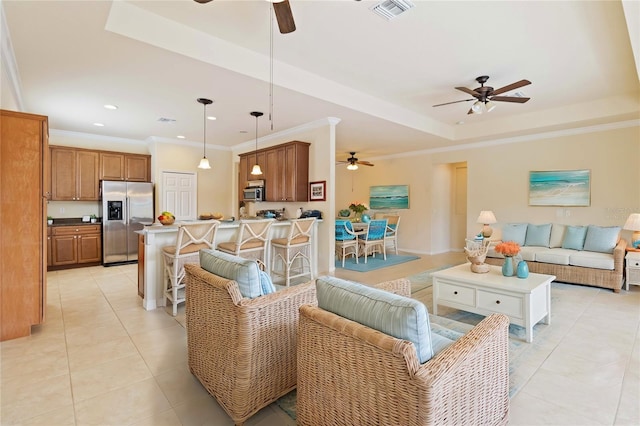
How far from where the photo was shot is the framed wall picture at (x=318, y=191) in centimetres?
542

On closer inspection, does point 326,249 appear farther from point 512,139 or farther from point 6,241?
point 512,139

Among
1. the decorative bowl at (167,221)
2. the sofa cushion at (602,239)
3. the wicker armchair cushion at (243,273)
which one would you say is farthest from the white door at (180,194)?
the sofa cushion at (602,239)

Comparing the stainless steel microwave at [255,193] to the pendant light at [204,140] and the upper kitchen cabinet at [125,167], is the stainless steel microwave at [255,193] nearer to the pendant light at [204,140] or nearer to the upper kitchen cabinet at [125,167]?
the pendant light at [204,140]

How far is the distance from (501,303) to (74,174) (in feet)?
24.5

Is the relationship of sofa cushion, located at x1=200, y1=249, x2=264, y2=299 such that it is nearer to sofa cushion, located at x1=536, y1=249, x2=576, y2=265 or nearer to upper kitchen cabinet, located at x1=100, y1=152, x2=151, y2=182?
sofa cushion, located at x1=536, y1=249, x2=576, y2=265

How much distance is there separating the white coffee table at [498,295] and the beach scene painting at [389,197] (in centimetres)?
489

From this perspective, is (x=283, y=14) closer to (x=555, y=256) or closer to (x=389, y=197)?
(x=555, y=256)

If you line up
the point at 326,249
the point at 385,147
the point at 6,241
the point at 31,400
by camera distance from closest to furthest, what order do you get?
the point at 31,400 → the point at 6,241 → the point at 326,249 → the point at 385,147

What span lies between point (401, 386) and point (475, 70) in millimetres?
3919

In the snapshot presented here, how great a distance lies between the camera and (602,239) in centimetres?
470

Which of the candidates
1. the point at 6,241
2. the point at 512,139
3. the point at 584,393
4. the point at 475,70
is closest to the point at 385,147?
the point at 512,139

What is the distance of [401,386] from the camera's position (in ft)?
3.68

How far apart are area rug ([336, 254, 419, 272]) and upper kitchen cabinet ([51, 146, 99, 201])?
525cm

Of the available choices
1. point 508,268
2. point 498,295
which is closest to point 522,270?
point 508,268
